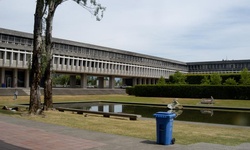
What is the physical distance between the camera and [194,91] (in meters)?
43.9

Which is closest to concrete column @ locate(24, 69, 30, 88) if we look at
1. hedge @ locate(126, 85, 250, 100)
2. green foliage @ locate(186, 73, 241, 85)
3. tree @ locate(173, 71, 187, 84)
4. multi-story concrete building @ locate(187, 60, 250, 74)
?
hedge @ locate(126, 85, 250, 100)

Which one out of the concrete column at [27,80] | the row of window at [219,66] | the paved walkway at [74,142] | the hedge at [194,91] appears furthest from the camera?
the row of window at [219,66]

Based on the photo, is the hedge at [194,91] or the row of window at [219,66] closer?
the hedge at [194,91]

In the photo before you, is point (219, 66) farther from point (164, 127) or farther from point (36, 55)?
point (164, 127)

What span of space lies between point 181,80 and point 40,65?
48.2 metres

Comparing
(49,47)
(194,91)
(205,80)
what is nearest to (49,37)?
(49,47)

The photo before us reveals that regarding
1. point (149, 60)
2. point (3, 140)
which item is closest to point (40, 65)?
point (3, 140)

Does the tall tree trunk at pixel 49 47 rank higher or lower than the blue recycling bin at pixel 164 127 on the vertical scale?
higher

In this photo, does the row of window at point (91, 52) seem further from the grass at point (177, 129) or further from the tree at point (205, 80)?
the grass at point (177, 129)

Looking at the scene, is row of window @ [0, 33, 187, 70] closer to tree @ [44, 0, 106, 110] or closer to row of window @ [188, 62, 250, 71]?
row of window @ [188, 62, 250, 71]

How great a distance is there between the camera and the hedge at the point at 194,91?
39812mm

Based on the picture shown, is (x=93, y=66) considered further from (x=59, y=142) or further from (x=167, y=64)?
(x=59, y=142)

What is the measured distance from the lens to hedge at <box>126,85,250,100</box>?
1567 inches

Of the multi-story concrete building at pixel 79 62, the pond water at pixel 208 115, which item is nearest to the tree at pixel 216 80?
the pond water at pixel 208 115
